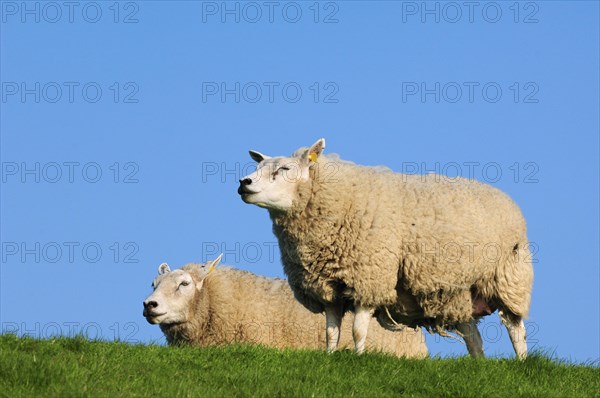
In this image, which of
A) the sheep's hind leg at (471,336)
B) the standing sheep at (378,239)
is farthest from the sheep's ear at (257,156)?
the sheep's hind leg at (471,336)

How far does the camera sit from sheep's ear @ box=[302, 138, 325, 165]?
1320 cm

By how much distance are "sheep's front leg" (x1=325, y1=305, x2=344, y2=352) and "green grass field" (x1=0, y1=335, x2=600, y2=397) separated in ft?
3.43

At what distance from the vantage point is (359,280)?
12.7 meters

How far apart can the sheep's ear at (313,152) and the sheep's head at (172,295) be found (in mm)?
4301

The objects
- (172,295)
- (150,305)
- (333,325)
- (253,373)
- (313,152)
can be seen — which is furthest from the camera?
(172,295)

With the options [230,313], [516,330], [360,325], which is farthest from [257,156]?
[516,330]

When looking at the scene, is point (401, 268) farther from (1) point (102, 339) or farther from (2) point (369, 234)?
(1) point (102, 339)

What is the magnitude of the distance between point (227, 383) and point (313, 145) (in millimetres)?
4012

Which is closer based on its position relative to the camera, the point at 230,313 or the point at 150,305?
the point at 150,305

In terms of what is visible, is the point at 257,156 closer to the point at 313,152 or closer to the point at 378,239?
the point at 313,152

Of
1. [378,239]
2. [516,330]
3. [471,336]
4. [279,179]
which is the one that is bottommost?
[471,336]

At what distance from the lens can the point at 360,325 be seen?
12789mm

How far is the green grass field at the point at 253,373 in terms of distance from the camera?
985 centimetres

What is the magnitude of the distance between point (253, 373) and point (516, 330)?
551 cm
